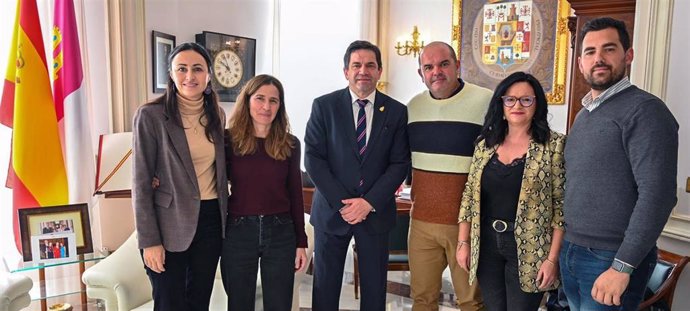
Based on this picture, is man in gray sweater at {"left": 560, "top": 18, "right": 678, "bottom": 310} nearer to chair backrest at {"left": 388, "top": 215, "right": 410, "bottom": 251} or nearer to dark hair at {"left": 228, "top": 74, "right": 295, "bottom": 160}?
dark hair at {"left": 228, "top": 74, "right": 295, "bottom": 160}

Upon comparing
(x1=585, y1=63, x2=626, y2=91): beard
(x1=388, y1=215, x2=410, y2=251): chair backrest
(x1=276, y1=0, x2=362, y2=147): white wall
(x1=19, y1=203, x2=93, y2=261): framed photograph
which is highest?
(x1=276, y1=0, x2=362, y2=147): white wall

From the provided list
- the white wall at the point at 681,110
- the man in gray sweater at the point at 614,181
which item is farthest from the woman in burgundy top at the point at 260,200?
the white wall at the point at 681,110

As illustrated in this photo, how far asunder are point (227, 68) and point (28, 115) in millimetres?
1988

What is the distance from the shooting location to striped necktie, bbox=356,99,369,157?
2.10m

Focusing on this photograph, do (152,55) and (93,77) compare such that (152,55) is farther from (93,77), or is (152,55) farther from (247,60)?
(247,60)

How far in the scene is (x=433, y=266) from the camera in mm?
2158

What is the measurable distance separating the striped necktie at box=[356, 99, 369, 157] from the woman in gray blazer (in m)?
0.59

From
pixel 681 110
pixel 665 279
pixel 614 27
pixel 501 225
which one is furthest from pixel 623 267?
pixel 681 110

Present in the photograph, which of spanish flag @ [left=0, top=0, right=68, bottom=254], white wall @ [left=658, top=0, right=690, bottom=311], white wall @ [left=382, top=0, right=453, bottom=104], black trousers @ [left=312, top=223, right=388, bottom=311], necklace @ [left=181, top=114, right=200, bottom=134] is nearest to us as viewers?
necklace @ [left=181, top=114, right=200, bottom=134]

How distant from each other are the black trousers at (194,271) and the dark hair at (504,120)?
109cm

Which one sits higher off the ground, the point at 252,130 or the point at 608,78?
the point at 608,78

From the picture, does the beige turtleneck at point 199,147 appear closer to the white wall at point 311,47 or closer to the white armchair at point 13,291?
the white armchair at point 13,291

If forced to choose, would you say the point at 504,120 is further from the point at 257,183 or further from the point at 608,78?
the point at 257,183

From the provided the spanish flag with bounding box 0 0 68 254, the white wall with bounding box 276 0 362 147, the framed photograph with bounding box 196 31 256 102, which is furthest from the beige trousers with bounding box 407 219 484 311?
the white wall with bounding box 276 0 362 147
